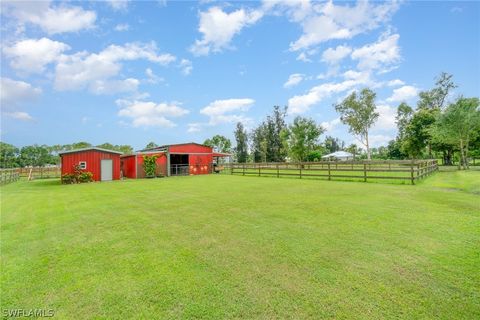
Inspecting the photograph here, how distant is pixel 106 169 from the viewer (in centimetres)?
1994

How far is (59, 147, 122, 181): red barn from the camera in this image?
18016 mm

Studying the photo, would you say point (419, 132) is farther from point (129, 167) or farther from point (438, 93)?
point (129, 167)

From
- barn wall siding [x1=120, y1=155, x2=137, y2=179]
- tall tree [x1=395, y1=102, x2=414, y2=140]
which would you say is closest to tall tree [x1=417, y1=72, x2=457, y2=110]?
tall tree [x1=395, y1=102, x2=414, y2=140]

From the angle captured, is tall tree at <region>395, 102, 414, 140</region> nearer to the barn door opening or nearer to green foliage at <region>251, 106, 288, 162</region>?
green foliage at <region>251, 106, 288, 162</region>

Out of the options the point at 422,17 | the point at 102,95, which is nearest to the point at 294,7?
the point at 422,17

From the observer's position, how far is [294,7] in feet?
41.5

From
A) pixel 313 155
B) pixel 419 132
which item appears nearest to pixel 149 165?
pixel 313 155

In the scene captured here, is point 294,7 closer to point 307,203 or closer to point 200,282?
point 307,203

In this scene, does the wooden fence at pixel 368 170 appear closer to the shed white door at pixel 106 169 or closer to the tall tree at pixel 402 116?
the shed white door at pixel 106 169

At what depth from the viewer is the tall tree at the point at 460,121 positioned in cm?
2020

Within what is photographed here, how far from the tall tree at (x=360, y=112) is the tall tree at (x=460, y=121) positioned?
580 inches

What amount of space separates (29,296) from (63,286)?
306 mm

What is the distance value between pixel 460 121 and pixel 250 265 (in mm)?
26508

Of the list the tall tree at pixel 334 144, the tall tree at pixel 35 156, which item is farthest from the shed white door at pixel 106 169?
the tall tree at pixel 334 144
